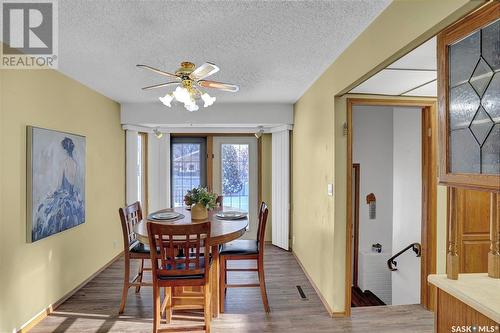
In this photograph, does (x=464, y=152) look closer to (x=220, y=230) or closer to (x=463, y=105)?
(x=463, y=105)

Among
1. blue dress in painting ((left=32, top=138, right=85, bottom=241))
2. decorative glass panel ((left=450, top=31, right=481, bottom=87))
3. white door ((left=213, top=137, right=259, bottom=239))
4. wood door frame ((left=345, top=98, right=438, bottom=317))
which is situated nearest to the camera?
decorative glass panel ((left=450, top=31, right=481, bottom=87))

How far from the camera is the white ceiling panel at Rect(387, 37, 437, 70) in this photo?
1763mm

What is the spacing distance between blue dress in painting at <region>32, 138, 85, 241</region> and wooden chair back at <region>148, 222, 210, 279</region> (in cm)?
116

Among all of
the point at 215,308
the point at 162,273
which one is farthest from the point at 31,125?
the point at 215,308

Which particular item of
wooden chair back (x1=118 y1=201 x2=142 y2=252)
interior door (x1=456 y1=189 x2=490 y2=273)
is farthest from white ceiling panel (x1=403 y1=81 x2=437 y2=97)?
wooden chair back (x1=118 y1=201 x2=142 y2=252)

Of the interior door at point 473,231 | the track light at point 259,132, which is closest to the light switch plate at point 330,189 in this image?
the interior door at point 473,231

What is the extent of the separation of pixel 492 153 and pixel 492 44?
1.41ft

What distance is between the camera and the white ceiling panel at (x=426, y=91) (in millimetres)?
2556

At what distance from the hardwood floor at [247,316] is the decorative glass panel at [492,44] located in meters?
2.29

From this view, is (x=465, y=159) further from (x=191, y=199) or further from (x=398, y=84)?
(x=191, y=199)

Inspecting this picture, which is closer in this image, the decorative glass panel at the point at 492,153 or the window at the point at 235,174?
the decorative glass panel at the point at 492,153

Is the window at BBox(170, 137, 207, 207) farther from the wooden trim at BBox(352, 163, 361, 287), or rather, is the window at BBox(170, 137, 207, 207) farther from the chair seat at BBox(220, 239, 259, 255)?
the wooden trim at BBox(352, 163, 361, 287)

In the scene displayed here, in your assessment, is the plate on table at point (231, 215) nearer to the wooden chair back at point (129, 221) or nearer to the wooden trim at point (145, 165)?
the wooden chair back at point (129, 221)

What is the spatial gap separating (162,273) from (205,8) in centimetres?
192
